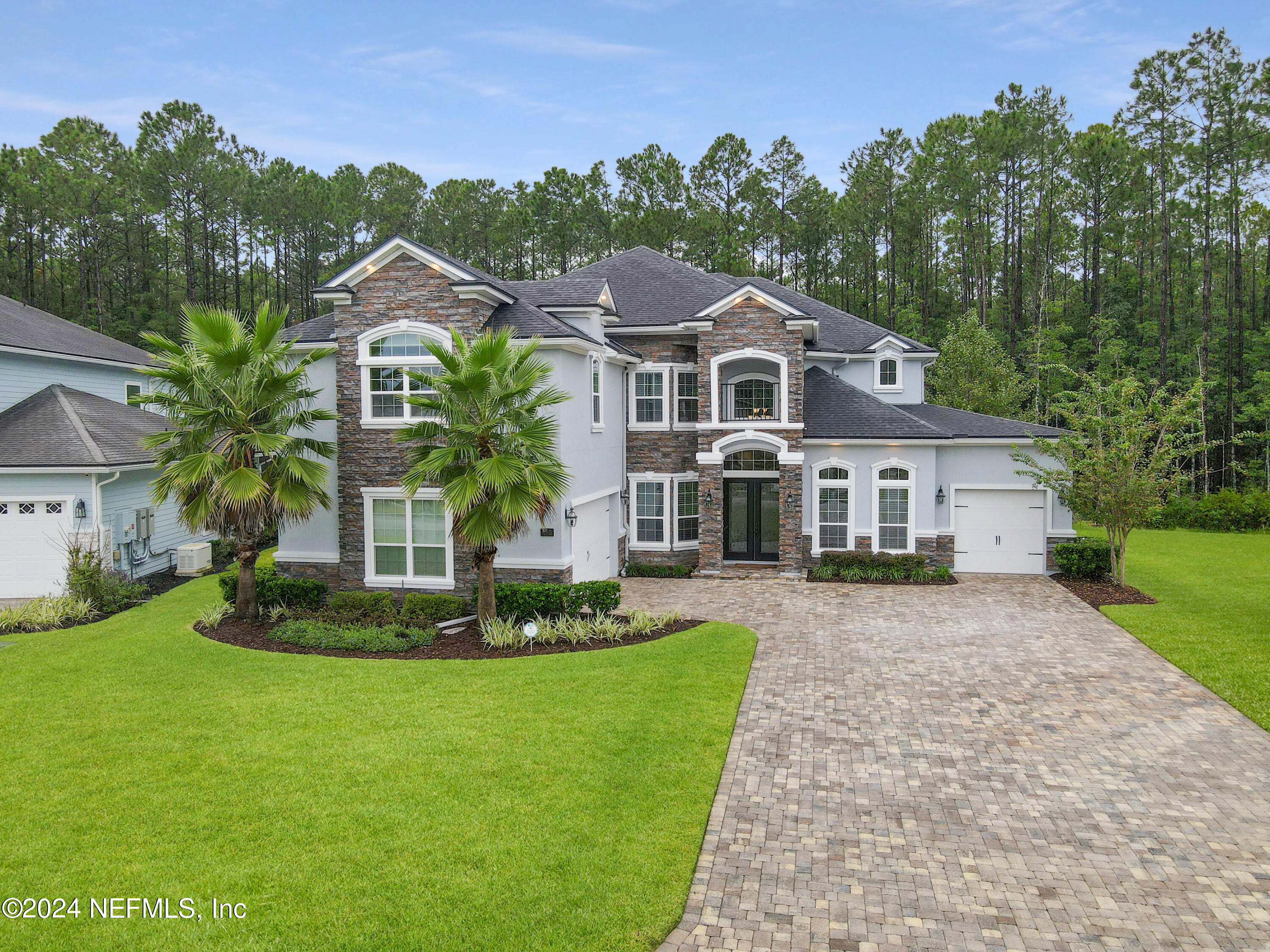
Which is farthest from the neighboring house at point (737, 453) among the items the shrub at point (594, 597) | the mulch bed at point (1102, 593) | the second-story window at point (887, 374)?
the second-story window at point (887, 374)

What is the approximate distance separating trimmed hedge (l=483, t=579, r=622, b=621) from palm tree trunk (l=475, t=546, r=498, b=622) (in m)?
0.19

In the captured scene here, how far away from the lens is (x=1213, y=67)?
30.3 m

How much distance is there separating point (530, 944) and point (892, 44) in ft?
75.3

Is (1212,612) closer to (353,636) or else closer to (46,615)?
(353,636)

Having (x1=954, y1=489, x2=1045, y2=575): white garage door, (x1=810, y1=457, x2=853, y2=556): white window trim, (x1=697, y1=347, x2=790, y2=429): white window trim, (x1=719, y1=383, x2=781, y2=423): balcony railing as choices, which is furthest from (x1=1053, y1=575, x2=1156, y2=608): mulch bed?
(x1=719, y1=383, x2=781, y2=423): balcony railing

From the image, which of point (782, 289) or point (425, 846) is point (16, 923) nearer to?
point (425, 846)

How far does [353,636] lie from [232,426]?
4.38 meters

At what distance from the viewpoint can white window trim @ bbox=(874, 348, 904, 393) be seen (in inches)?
938

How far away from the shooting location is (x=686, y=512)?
67.9ft

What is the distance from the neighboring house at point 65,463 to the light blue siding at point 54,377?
0.03 meters

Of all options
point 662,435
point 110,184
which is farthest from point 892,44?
point 110,184

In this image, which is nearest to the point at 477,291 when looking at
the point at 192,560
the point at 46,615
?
the point at 46,615

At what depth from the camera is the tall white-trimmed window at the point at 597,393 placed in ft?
56.8

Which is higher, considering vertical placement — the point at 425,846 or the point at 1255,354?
the point at 1255,354
